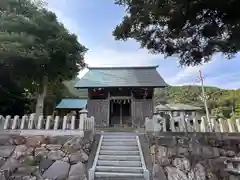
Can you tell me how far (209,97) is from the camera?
30.4 m

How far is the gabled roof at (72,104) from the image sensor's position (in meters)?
19.2

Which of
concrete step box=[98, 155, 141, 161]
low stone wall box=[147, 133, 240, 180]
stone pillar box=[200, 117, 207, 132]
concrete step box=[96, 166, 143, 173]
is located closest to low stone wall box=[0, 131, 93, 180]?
concrete step box=[96, 166, 143, 173]

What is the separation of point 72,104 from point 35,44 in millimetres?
10415

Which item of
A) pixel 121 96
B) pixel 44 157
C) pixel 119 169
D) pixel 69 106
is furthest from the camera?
pixel 69 106

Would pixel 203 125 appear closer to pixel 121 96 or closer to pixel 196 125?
pixel 196 125

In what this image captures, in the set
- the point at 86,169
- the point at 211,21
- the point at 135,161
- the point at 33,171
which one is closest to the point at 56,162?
the point at 33,171

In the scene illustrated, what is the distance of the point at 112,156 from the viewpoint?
255 inches

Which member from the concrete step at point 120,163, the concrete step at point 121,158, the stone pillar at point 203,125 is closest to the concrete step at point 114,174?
the concrete step at point 120,163

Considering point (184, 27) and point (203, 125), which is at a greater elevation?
point (184, 27)

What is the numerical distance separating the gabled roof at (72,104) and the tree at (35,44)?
6125 millimetres

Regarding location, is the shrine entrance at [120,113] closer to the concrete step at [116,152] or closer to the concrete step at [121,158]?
the concrete step at [116,152]

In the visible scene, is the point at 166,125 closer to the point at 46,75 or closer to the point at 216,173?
→ the point at 216,173

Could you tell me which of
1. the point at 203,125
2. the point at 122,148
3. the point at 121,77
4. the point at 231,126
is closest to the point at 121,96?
the point at 121,77

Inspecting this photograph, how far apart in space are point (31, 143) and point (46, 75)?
22.1 feet
